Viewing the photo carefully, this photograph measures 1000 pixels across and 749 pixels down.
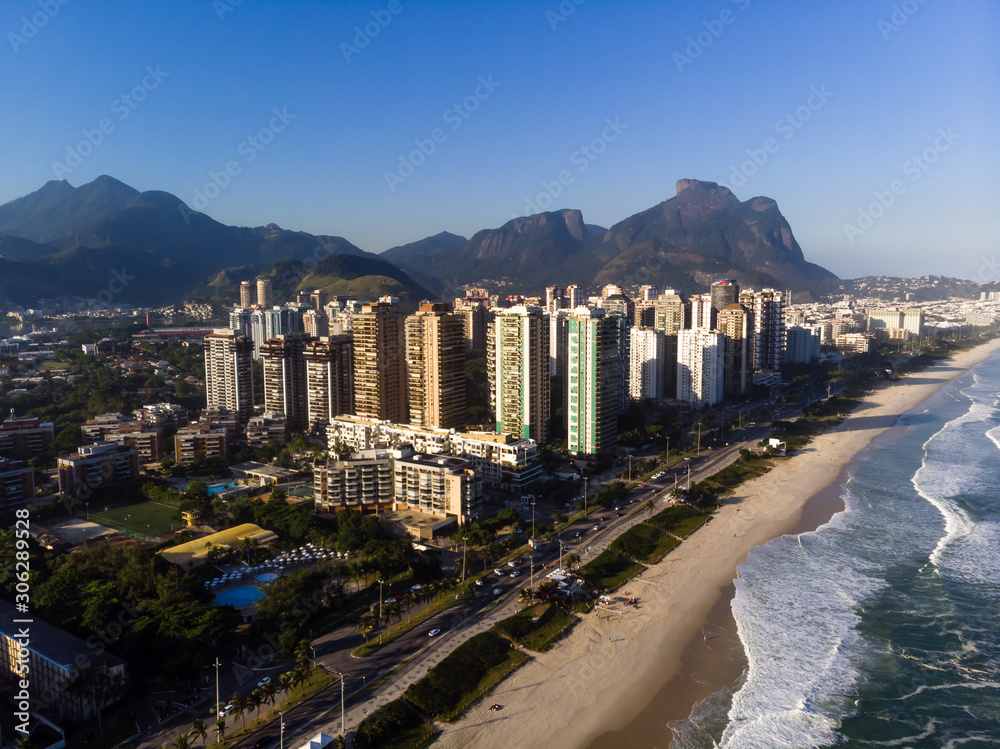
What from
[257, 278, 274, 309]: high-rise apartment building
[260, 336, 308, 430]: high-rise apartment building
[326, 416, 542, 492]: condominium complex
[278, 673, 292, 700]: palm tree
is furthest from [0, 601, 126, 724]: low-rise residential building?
[257, 278, 274, 309]: high-rise apartment building

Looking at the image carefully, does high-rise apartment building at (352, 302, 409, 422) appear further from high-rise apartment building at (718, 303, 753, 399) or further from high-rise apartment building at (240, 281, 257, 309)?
high-rise apartment building at (240, 281, 257, 309)

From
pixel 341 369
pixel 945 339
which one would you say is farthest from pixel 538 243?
pixel 341 369

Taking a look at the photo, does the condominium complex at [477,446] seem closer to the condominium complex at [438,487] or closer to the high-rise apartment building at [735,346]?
the condominium complex at [438,487]

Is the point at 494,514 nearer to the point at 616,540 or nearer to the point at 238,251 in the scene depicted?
the point at 616,540

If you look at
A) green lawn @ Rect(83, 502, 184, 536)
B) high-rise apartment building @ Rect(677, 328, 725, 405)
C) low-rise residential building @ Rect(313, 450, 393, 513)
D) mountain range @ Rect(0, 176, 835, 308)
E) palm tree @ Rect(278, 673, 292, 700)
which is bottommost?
green lawn @ Rect(83, 502, 184, 536)

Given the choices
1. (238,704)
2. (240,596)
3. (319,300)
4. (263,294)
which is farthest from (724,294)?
(238,704)

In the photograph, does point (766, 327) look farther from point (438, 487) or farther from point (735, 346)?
point (438, 487)
